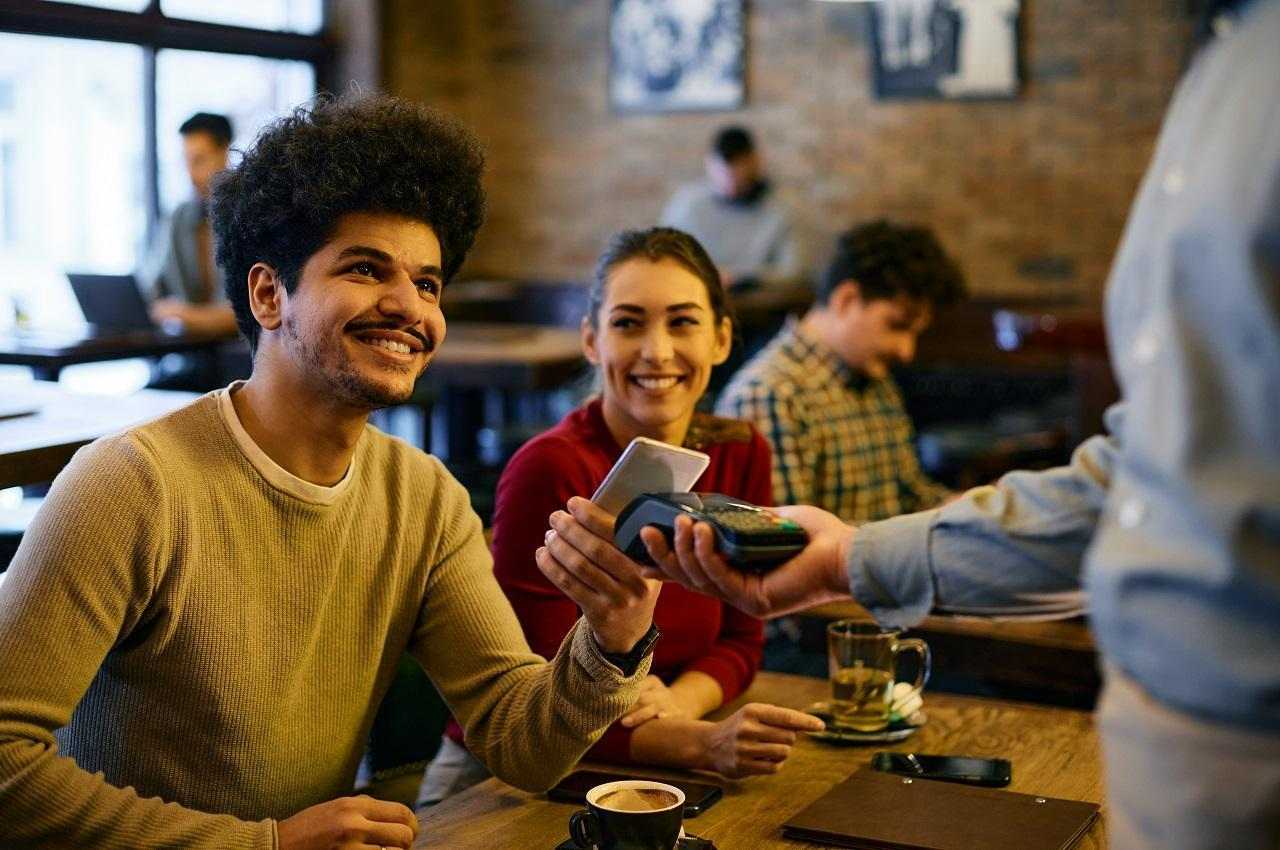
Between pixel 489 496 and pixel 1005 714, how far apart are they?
10.7 feet

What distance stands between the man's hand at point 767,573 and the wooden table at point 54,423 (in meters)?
0.97

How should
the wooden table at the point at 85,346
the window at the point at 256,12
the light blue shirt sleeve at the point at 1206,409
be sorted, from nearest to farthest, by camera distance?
the light blue shirt sleeve at the point at 1206,409
the wooden table at the point at 85,346
the window at the point at 256,12

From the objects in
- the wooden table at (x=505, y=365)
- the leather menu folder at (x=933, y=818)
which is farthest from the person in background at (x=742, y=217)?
the leather menu folder at (x=933, y=818)

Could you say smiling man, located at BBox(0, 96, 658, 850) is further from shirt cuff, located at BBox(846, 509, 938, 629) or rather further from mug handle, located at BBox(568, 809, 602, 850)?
shirt cuff, located at BBox(846, 509, 938, 629)

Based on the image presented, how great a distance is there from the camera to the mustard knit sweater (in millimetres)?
1460

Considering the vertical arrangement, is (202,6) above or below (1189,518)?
above

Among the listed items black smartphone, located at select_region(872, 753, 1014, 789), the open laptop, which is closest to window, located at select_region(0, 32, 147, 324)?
the open laptop

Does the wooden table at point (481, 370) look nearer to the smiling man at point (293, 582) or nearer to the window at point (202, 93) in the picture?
the window at point (202, 93)

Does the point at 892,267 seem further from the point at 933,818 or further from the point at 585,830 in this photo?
the point at 585,830

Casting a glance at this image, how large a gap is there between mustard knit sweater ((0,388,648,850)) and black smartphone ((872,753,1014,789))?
1.00 ft

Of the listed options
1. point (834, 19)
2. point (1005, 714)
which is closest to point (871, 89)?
point (834, 19)

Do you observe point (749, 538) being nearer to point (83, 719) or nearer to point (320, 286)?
point (320, 286)

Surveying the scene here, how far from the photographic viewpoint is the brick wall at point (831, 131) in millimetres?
6965

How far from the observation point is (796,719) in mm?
1750
